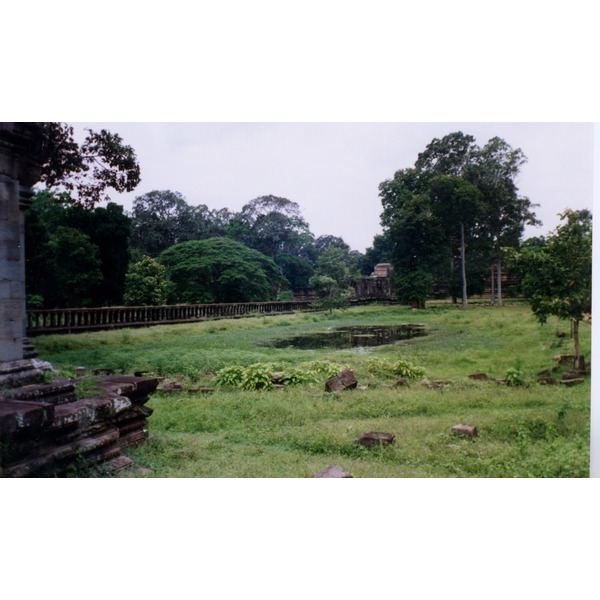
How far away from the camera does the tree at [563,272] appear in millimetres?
4262

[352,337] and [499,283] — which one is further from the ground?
[499,283]

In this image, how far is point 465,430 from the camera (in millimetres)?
3996

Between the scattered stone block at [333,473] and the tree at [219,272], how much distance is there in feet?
6.32

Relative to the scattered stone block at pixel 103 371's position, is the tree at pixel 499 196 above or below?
above

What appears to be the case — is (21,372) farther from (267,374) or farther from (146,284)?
(267,374)

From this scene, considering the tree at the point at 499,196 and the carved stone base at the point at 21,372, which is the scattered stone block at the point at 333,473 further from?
the carved stone base at the point at 21,372

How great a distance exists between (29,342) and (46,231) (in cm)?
95

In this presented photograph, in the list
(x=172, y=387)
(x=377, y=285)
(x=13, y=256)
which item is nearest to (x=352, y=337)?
(x=377, y=285)

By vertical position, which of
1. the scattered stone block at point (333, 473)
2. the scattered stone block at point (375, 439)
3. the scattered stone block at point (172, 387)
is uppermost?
the scattered stone block at point (172, 387)

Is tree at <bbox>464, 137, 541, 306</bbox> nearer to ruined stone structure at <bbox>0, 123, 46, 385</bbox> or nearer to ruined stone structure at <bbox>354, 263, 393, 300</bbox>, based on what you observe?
ruined stone structure at <bbox>354, 263, 393, 300</bbox>

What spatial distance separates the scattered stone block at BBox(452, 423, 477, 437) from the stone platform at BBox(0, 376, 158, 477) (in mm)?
2540

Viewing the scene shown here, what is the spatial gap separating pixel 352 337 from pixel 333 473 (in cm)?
149

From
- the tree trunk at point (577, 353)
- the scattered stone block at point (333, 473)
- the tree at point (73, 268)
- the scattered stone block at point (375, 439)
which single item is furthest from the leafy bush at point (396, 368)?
the tree at point (73, 268)

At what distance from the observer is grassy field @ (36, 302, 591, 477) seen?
3.84m
